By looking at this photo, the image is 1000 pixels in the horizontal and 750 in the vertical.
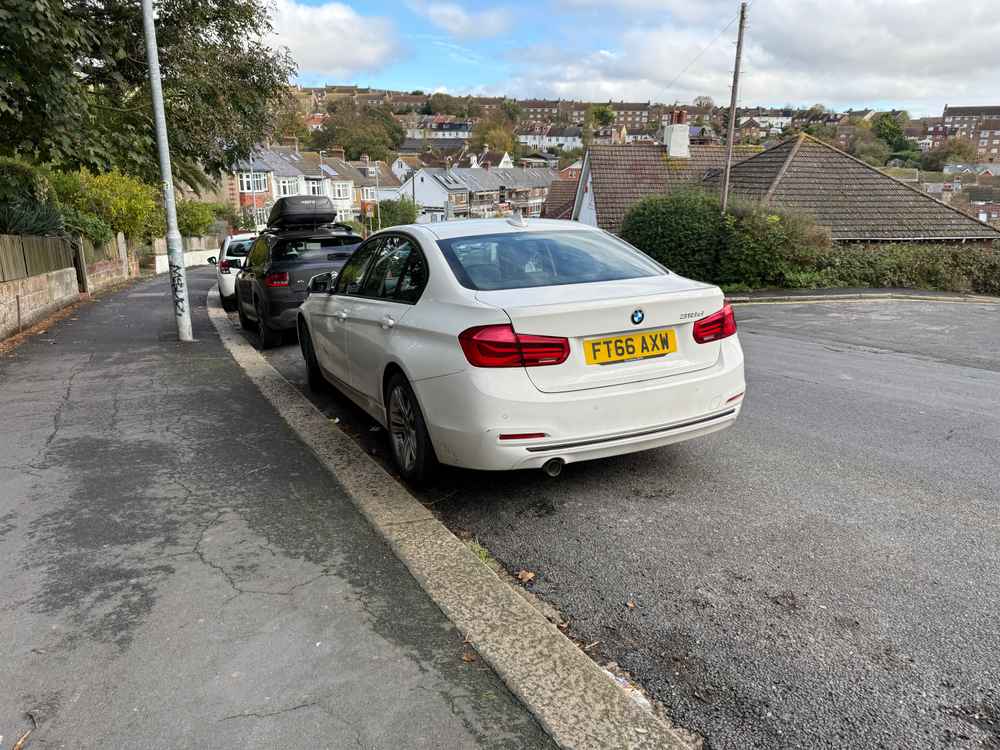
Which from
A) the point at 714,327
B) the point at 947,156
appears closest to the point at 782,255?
the point at 714,327

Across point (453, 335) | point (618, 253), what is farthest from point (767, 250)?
point (453, 335)

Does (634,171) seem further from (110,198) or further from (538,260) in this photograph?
(538,260)

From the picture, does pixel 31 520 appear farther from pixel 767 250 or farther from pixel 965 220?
pixel 965 220

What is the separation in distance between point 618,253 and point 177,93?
38.0 ft

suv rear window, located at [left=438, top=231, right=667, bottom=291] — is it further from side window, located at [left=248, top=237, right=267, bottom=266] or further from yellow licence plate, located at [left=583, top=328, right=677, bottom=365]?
side window, located at [left=248, top=237, right=267, bottom=266]

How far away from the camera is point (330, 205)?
16.1 metres

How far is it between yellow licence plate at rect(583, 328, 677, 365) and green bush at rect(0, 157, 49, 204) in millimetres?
11984

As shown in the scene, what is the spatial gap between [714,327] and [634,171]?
→ 1115 inches

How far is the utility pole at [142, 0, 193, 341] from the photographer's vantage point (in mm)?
9852

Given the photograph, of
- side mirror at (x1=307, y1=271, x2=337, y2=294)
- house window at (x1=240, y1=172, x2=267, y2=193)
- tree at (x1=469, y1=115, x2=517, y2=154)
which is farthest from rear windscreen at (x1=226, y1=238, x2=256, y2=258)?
tree at (x1=469, y1=115, x2=517, y2=154)

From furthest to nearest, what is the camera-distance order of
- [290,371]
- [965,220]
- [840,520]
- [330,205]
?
[965,220] < [330,205] < [290,371] < [840,520]

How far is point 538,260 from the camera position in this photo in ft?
14.9

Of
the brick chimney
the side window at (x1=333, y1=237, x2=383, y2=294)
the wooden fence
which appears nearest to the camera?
the side window at (x1=333, y1=237, x2=383, y2=294)

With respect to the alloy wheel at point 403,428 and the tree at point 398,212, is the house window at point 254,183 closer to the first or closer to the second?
the tree at point 398,212
